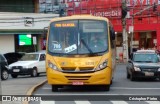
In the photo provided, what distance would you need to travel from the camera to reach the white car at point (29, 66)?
31.1 metres

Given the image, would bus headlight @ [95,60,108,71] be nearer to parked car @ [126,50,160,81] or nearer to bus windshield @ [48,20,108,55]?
bus windshield @ [48,20,108,55]

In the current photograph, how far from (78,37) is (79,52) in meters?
0.77

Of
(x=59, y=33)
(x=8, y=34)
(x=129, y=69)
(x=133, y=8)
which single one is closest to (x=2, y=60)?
(x=129, y=69)

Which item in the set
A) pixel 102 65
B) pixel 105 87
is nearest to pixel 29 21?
pixel 105 87

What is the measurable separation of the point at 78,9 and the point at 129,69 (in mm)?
55161

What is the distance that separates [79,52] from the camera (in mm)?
18938

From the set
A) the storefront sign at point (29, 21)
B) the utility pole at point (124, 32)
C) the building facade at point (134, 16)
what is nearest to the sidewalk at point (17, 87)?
the utility pole at point (124, 32)

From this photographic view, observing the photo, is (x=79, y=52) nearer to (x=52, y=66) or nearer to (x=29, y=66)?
(x=52, y=66)

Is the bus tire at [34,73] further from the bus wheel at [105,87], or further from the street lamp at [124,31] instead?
the street lamp at [124,31]

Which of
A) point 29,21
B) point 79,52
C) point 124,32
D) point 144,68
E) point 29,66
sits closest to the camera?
point 79,52

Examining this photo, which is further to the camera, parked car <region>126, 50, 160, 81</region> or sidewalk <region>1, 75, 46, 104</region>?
parked car <region>126, 50, 160, 81</region>

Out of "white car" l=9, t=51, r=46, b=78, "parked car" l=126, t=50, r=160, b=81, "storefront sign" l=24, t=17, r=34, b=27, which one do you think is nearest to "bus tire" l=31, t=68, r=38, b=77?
"white car" l=9, t=51, r=46, b=78

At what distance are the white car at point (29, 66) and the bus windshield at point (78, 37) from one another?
1185 centimetres

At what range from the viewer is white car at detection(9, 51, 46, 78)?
3110 centimetres
